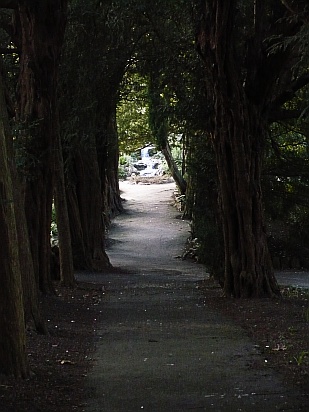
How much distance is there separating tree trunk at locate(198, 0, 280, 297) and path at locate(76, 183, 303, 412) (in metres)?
1.40

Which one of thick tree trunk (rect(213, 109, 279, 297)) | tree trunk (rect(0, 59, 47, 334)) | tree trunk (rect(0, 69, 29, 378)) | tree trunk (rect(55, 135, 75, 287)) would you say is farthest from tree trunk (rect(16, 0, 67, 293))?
tree trunk (rect(0, 69, 29, 378))

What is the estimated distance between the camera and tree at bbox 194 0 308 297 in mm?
16656

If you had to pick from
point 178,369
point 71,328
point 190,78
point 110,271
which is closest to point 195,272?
point 110,271

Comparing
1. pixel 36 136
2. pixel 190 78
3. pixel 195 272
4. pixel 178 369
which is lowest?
pixel 195 272

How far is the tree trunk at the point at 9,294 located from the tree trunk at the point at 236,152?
28.9 ft

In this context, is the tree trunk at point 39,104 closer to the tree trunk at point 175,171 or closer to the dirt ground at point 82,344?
the dirt ground at point 82,344

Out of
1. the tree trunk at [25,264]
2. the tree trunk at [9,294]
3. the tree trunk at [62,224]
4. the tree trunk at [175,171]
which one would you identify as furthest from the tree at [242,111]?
the tree trunk at [175,171]

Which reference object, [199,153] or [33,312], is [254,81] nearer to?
[199,153]

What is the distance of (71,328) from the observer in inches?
542

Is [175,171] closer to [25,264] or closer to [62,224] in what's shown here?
[62,224]

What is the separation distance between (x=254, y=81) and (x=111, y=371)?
9.16 m

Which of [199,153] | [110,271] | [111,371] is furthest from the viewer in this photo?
[110,271]

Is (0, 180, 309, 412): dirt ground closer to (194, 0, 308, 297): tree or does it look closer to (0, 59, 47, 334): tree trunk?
(0, 59, 47, 334): tree trunk

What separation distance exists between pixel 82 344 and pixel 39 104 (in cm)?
650
